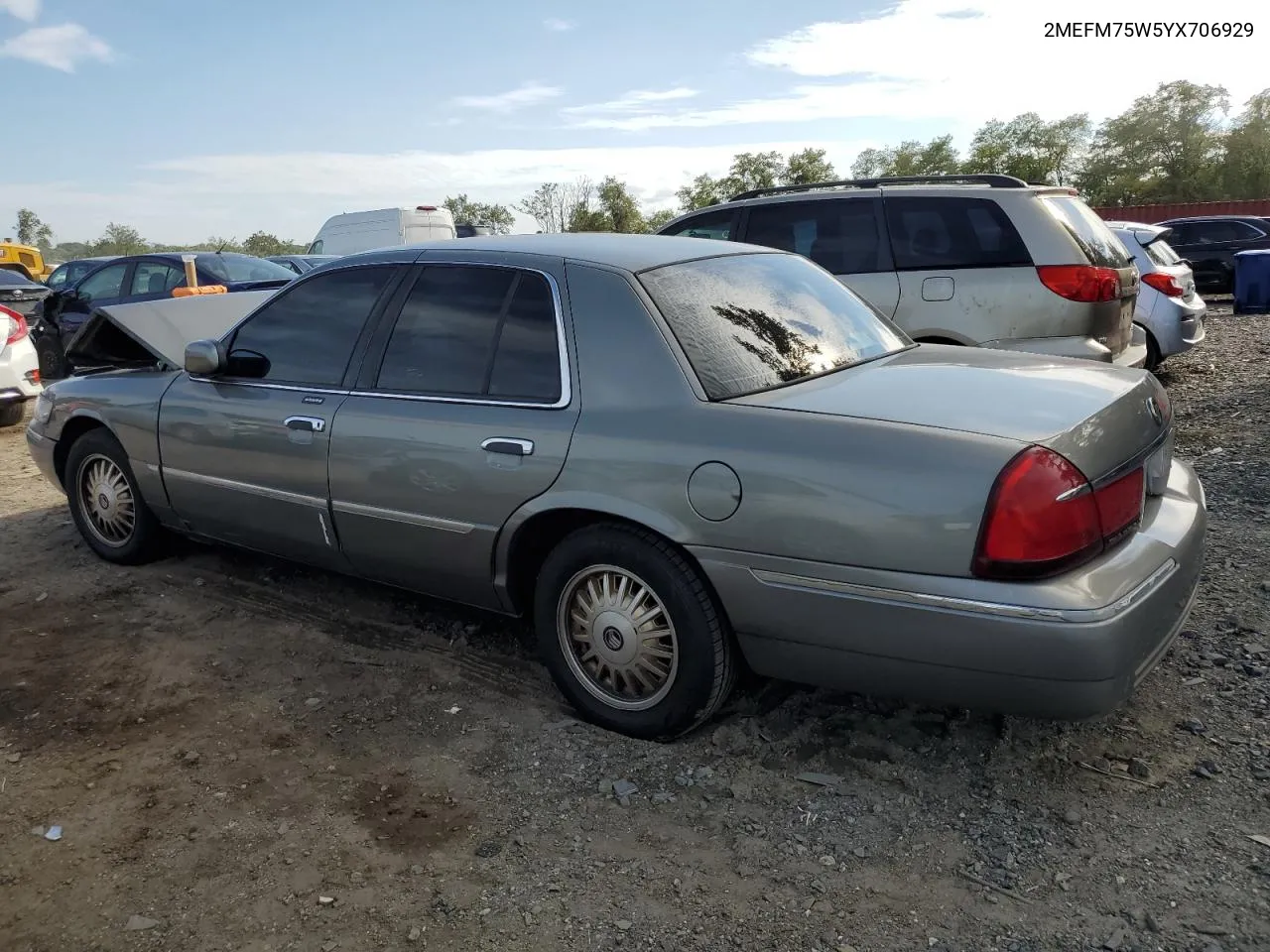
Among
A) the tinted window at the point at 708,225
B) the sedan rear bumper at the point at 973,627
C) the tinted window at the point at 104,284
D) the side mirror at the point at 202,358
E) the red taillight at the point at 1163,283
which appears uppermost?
the tinted window at the point at 708,225

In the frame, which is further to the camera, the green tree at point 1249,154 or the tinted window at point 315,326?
the green tree at point 1249,154

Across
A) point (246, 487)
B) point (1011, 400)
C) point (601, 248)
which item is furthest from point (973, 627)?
point (246, 487)

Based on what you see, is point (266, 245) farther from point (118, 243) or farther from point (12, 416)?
point (12, 416)

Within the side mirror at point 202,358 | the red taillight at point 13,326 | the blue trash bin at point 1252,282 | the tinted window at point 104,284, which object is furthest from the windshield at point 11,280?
the blue trash bin at point 1252,282

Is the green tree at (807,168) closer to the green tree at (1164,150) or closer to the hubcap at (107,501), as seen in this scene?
the green tree at (1164,150)

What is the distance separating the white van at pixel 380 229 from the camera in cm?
1898

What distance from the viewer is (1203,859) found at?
8.28 ft

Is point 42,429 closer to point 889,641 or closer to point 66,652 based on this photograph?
point 66,652

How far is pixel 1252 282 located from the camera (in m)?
13.6

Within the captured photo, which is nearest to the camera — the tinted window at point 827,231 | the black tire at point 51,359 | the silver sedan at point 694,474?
the silver sedan at point 694,474

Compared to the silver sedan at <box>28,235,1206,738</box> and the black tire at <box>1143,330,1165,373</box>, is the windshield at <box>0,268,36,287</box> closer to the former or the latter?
the silver sedan at <box>28,235,1206,738</box>

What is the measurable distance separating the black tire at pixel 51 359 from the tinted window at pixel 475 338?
988 cm

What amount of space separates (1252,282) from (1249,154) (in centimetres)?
4380

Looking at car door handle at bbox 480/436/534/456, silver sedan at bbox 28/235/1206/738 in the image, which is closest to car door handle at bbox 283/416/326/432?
silver sedan at bbox 28/235/1206/738
